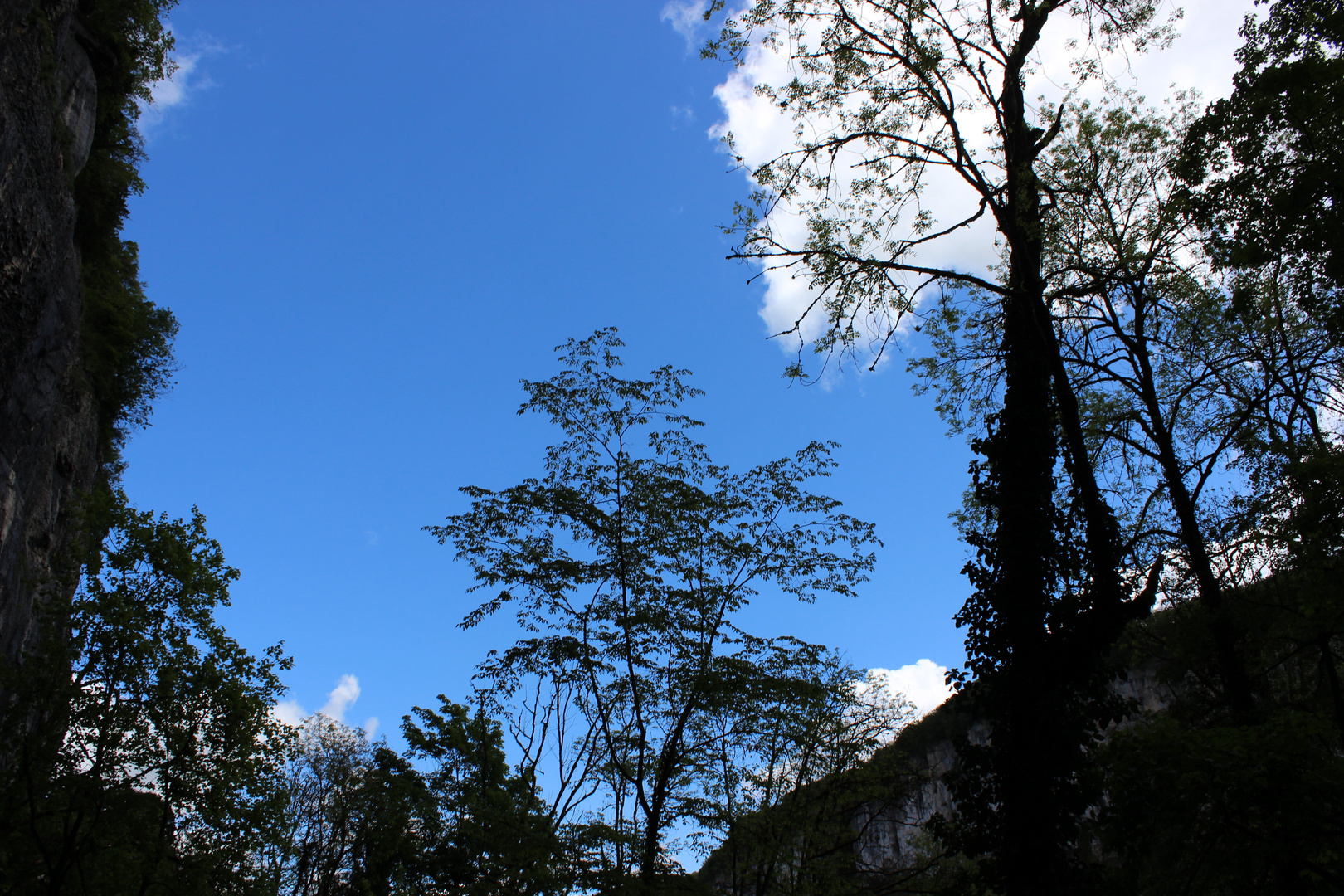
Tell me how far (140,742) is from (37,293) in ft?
30.1

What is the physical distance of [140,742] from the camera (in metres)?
10.8

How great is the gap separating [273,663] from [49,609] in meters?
3.07

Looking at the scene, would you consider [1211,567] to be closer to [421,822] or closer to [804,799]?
[804,799]

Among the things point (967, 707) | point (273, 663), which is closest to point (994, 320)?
point (967, 707)

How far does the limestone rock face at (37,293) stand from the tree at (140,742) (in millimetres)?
1721

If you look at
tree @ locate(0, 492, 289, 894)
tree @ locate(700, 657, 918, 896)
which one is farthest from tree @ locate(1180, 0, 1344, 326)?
tree @ locate(0, 492, 289, 894)

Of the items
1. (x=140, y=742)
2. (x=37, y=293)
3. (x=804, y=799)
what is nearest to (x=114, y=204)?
(x=37, y=293)

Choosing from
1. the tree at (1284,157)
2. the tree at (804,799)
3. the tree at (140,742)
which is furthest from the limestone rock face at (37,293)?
the tree at (1284,157)

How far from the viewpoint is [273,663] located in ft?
40.1

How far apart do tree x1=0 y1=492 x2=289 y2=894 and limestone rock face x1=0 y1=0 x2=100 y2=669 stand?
1.72 m

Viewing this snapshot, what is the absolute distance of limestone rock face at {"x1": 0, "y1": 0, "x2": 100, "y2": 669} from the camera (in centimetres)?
1361

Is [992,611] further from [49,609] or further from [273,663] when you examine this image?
[49,609]

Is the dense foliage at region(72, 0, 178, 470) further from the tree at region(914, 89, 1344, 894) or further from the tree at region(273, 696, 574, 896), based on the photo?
the tree at region(914, 89, 1344, 894)

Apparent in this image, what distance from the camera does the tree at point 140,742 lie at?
33.8 ft
